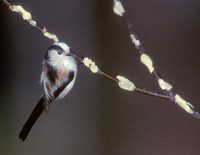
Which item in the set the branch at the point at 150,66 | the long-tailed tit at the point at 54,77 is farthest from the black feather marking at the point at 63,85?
the branch at the point at 150,66

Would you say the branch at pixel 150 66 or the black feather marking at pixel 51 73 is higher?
the branch at pixel 150 66

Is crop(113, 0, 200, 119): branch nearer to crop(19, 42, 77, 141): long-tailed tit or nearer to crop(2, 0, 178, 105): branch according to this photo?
crop(2, 0, 178, 105): branch

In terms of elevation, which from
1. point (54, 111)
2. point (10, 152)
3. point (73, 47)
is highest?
point (73, 47)

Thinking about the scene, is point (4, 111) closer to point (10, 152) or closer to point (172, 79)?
point (10, 152)

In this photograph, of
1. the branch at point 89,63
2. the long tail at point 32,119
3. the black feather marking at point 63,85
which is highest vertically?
the branch at point 89,63

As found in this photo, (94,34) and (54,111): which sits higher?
(94,34)

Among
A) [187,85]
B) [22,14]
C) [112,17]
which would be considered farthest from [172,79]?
[22,14]

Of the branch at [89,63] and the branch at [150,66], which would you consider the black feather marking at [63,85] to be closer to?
the branch at [89,63]
